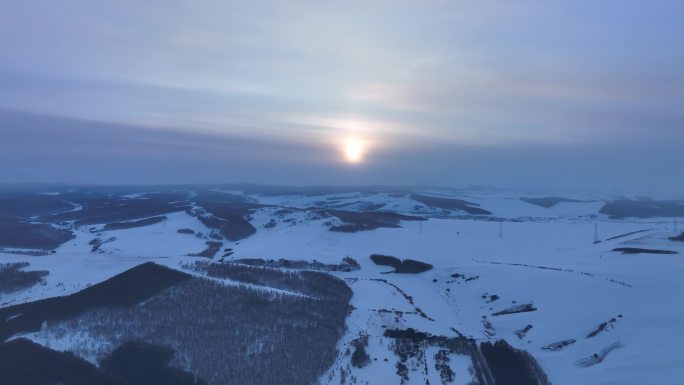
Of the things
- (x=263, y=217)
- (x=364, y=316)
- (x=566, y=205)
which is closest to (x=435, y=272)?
(x=364, y=316)

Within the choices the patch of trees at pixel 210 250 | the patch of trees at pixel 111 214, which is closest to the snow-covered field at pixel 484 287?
the patch of trees at pixel 210 250

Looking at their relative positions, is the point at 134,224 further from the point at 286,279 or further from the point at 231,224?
the point at 286,279

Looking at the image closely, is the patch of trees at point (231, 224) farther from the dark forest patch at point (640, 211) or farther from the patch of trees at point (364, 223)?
the dark forest patch at point (640, 211)

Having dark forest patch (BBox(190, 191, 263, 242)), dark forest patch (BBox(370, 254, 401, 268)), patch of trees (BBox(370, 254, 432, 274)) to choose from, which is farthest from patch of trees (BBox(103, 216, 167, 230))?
patch of trees (BBox(370, 254, 432, 274))

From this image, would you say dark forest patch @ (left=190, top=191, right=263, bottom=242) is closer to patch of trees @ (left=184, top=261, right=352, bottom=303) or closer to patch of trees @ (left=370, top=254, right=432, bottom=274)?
patch of trees @ (left=370, top=254, right=432, bottom=274)

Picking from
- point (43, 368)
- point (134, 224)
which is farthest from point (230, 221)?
point (43, 368)

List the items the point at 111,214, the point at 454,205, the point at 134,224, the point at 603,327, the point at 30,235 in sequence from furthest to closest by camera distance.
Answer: the point at 454,205
the point at 111,214
the point at 134,224
the point at 30,235
the point at 603,327
